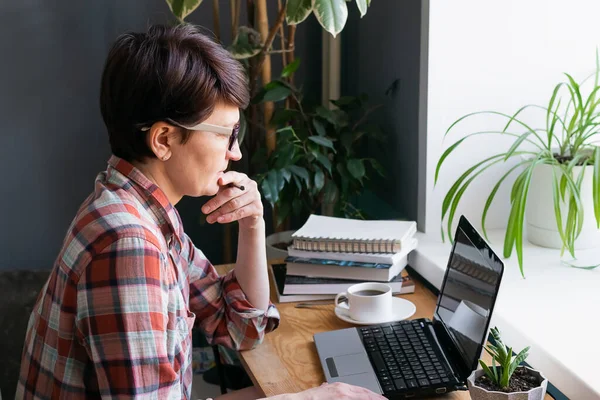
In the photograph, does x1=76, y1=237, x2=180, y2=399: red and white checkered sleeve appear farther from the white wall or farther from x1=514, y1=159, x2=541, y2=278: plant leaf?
the white wall

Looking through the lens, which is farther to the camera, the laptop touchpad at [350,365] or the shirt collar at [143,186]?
the laptop touchpad at [350,365]

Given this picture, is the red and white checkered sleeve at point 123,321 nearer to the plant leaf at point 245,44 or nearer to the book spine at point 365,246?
the book spine at point 365,246

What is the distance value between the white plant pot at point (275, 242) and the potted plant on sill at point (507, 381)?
966mm

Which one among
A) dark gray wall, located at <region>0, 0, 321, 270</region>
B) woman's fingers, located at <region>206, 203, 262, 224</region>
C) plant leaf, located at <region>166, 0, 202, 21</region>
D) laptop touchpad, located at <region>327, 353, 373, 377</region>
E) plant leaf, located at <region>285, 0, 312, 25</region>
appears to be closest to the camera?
laptop touchpad, located at <region>327, 353, 373, 377</region>

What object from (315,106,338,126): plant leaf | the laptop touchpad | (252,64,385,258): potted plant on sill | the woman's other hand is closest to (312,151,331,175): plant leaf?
(252,64,385,258): potted plant on sill

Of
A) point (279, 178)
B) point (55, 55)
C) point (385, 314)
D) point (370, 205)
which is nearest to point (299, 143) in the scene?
point (279, 178)

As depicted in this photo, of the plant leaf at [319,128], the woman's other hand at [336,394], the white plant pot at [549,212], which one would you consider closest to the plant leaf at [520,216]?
the white plant pot at [549,212]

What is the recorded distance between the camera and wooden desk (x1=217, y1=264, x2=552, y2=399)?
4.20 feet

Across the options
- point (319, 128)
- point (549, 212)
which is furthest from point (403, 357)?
point (319, 128)

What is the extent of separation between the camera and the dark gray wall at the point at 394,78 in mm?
1908

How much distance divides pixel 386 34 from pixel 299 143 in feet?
1.46

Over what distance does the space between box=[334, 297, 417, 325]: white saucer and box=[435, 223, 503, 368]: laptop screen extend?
0.10 meters

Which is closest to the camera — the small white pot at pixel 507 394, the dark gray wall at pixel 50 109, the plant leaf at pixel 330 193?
the small white pot at pixel 507 394

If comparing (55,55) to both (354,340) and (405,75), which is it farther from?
(354,340)
